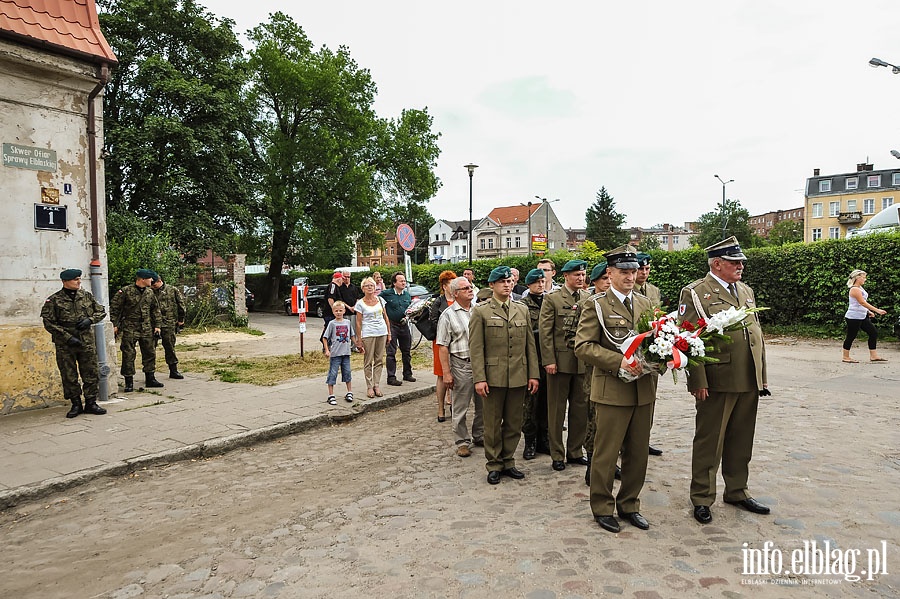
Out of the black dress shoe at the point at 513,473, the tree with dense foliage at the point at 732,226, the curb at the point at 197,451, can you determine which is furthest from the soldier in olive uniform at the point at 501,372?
the tree with dense foliage at the point at 732,226

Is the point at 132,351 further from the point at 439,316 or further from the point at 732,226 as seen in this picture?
the point at 732,226

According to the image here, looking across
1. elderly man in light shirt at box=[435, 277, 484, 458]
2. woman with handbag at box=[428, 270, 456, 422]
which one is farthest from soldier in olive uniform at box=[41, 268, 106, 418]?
elderly man in light shirt at box=[435, 277, 484, 458]

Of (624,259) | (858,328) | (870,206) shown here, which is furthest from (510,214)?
(624,259)

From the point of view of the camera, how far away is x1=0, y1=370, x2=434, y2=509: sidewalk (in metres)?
5.79

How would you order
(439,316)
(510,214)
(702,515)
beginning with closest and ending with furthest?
(702,515), (439,316), (510,214)

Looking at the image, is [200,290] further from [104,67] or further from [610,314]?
[610,314]

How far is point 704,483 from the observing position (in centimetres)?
432

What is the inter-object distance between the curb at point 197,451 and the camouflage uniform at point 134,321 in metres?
4.04

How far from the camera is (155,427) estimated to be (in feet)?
24.2

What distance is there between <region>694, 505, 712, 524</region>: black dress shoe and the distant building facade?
274 feet

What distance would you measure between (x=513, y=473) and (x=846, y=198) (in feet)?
295

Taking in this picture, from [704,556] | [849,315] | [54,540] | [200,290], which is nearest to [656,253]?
[849,315]

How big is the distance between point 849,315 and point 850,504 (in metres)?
8.97

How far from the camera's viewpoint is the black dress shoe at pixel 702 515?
13.9 ft
